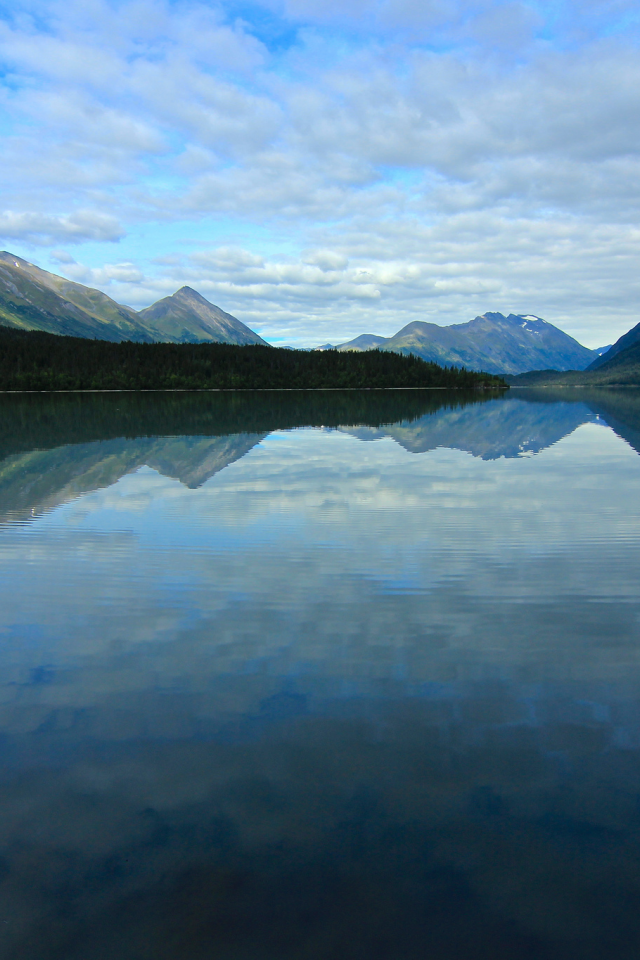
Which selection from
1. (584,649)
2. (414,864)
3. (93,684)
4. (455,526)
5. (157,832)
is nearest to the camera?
(414,864)

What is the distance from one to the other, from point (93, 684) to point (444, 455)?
38.4 metres

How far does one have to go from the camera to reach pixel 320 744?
8.84 meters

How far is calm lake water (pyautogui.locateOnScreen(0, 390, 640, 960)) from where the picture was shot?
6.16m

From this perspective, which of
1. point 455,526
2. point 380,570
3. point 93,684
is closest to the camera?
point 93,684

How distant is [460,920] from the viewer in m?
6.08

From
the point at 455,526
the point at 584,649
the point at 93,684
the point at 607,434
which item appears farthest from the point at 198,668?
the point at 607,434

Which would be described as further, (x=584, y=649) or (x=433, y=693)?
(x=584, y=649)

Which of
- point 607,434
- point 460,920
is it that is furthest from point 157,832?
point 607,434

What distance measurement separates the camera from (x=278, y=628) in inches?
526

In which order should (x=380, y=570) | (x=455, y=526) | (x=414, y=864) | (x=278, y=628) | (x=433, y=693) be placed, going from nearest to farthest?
(x=414, y=864) < (x=433, y=693) < (x=278, y=628) < (x=380, y=570) < (x=455, y=526)

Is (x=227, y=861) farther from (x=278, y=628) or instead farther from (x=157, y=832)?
(x=278, y=628)

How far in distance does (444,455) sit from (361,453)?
639 cm

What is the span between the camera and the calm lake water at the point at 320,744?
6156 mm

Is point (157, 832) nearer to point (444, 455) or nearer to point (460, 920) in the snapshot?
point (460, 920)
